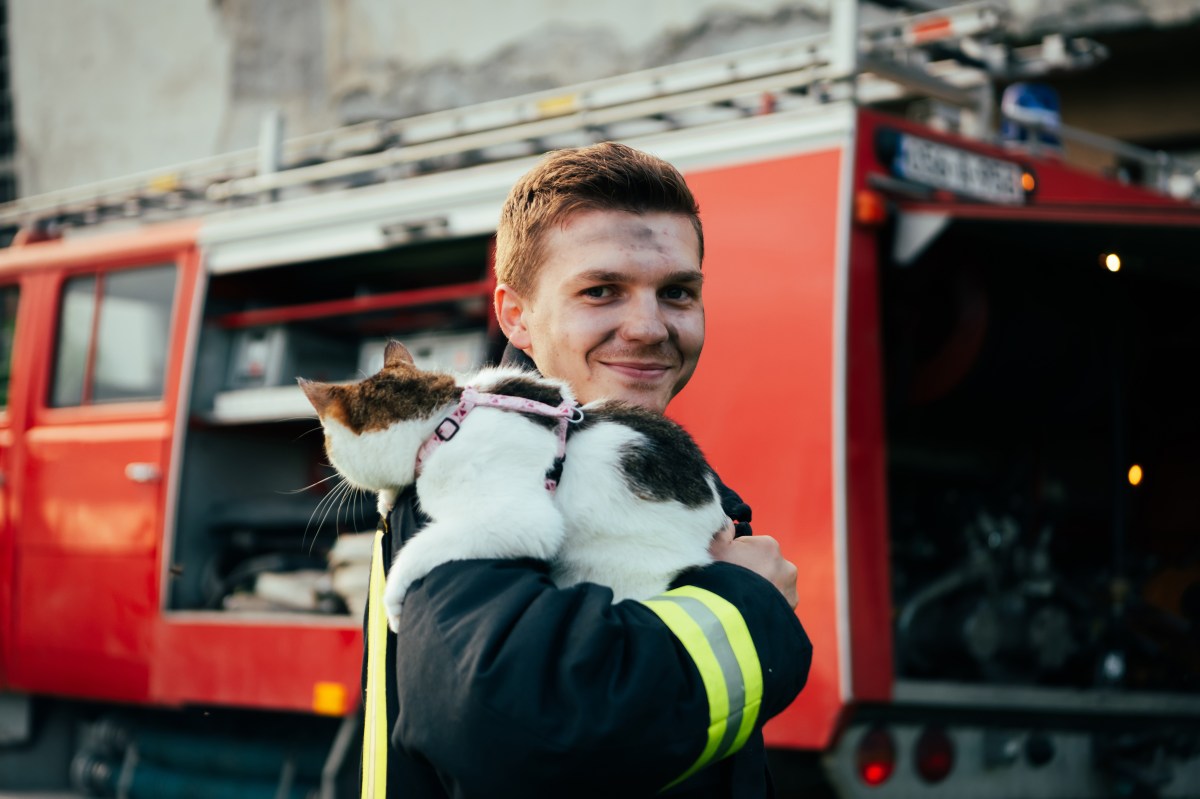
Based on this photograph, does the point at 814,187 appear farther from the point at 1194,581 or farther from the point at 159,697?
the point at 159,697

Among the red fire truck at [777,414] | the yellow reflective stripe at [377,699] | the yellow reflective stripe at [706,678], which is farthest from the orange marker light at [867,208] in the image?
the yellow reflective stripe at [706,678]

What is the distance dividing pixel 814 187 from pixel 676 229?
214cm

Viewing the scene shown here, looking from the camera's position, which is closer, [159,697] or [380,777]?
[380,777]

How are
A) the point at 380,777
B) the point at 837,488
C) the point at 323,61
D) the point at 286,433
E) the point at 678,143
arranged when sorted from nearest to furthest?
1. the point at 380,777
2. the point at 837,488
3. the point at 678,143
4. the point at 286,433
5. the point at 323,61

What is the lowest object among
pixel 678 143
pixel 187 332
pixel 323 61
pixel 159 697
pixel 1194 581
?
pixel 159 697

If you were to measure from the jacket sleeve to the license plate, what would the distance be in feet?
8.94

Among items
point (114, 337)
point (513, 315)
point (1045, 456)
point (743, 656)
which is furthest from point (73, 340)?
point (743, 656)

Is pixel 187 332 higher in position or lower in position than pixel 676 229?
higher

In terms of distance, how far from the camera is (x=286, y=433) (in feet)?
18.5

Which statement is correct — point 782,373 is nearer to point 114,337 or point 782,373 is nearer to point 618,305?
point 618,305

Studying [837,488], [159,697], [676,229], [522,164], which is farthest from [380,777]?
[159,697]

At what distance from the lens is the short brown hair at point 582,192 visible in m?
1.62

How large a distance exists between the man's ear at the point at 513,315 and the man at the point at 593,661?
130mm

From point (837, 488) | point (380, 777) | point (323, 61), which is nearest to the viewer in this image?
point (380, 777)
